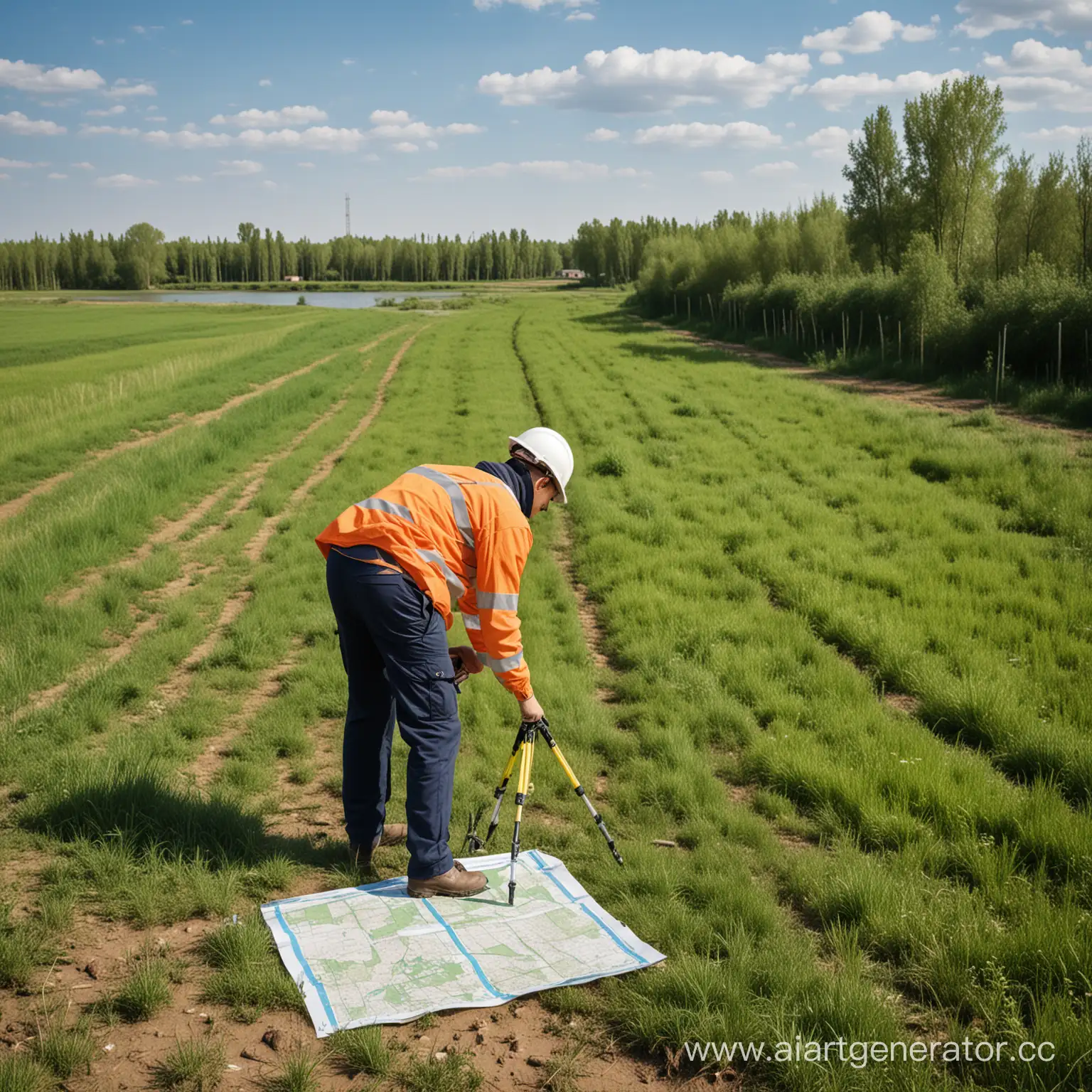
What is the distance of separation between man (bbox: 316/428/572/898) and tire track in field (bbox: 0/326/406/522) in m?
10.7

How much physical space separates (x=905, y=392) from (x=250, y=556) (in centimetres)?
2009

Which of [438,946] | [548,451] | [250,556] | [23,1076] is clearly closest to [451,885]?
[438,946]

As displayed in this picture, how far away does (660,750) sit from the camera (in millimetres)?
5949

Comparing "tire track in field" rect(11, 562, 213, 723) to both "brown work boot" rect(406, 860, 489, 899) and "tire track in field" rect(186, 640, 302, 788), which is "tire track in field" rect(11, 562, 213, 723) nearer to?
"tire track in field" rect(186, 640, 302, 788)

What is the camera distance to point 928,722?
6359 millimetres

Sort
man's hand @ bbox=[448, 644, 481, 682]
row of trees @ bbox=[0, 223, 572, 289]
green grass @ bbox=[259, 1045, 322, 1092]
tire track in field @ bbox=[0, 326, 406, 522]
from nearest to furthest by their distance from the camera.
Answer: green grass @ bbox=[259, 1045, 322, 1092], man's hand @ bbox=[448, 644, 481, 682], tire track in field @ bbox=[0, 326, 406, 522], row of trees @ bbox=[0, 223, 572, 289]

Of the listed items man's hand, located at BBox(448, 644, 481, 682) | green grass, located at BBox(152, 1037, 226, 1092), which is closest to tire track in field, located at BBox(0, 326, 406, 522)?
man's hand, located at BBox(448, 644, 481, 682)

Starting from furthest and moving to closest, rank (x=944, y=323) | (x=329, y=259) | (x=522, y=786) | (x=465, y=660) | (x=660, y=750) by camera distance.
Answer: (x=329, y=259) → (x=944, y=323) → (x=660, y=750) → (x=465, y=660) → (x=522, y=786)

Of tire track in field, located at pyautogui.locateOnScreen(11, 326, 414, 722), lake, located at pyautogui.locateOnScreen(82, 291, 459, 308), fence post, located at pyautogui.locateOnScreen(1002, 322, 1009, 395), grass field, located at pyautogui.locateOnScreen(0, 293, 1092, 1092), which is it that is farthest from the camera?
lake, located at pyautogui.locateOnScreen(82, 291, 459, 308)

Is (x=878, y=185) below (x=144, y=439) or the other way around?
the other way around

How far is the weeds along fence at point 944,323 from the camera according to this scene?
22.0 metres

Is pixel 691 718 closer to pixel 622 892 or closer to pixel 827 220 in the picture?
pixel 622 892

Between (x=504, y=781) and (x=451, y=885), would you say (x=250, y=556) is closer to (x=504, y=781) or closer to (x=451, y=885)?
(x=504, y=781)

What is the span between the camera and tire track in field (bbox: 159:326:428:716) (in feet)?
23.8
